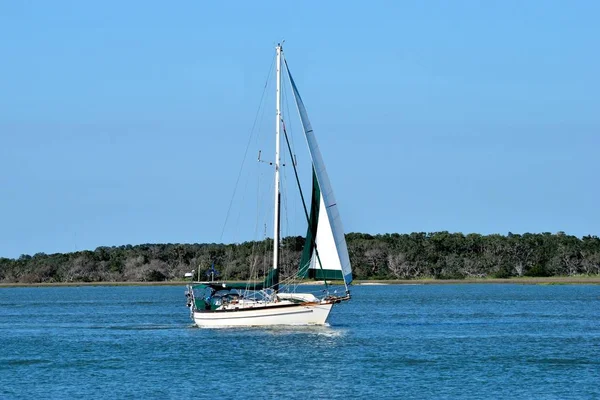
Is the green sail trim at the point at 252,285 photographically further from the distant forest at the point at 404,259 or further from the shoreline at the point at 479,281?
the shoreline at the point at 479,281

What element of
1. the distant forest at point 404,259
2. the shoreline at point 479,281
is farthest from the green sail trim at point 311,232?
the shoreline at point 479,281

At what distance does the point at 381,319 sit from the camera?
71.2 meters

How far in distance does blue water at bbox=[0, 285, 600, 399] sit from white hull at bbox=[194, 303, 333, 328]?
55 centimetres

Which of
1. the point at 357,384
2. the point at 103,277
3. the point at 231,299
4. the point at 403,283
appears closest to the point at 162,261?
the point at 103,277

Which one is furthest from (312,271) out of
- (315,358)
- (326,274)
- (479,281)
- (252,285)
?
(479,281)

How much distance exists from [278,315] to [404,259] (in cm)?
10416

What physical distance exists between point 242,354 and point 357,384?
911cm

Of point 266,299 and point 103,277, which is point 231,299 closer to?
point 266,299

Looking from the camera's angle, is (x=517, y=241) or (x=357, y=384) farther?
(x=517, y=241)

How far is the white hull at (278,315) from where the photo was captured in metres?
55.1

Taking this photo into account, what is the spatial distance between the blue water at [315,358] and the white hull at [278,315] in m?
0.55

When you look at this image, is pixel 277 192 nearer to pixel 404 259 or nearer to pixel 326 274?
pixel 326 274

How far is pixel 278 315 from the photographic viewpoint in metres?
55.1

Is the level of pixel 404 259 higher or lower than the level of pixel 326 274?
higher
